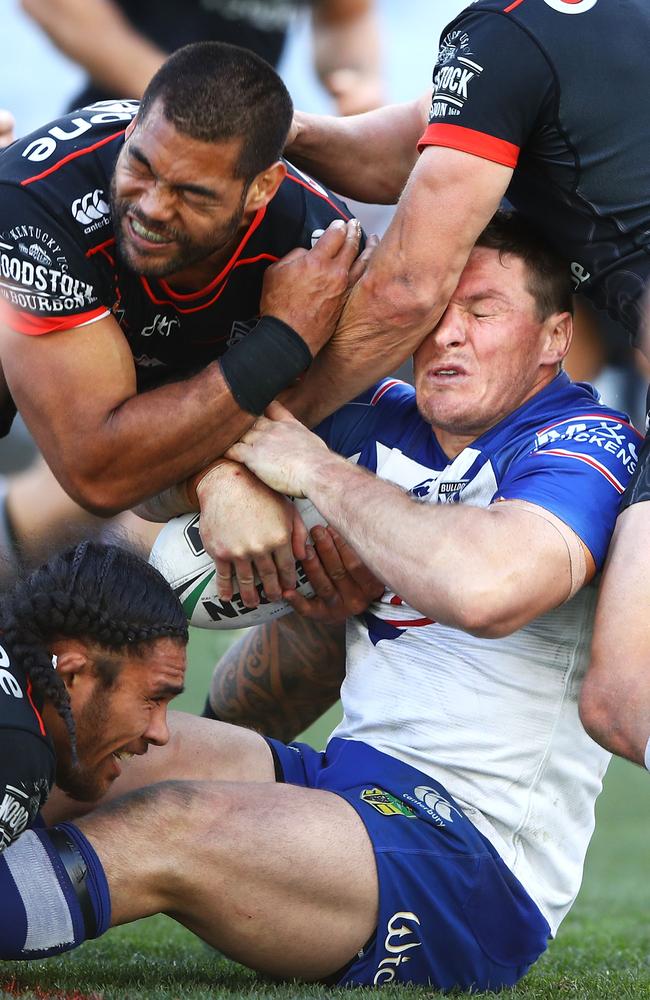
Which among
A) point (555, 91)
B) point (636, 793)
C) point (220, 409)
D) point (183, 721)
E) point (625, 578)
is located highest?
point (555, 91)

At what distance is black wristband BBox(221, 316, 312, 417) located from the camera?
3.60 m

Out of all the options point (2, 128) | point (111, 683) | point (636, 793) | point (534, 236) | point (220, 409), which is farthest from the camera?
point (636, 793)

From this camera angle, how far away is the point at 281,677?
4516mm

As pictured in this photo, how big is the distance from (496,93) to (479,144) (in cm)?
13

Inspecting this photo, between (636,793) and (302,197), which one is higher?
(302,197)

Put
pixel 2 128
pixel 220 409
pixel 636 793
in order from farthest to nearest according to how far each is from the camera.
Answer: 1. pixel 636 793
2. pixel 2 128
3. pixel 220 409

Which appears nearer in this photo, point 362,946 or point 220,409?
point 362,946

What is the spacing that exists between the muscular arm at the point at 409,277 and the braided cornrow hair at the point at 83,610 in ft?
2.45

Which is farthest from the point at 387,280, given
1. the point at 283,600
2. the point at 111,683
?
the point at 111,683

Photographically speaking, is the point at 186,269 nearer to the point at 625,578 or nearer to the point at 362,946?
the point at 625,578

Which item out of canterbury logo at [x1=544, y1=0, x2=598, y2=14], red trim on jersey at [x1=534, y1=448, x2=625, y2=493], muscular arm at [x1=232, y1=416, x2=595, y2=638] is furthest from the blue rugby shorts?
canterbury logo at [x1=544, y1=0, x2=598, y2=14]

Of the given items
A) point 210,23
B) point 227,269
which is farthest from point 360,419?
point 210,23

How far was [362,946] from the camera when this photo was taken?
11.1ft

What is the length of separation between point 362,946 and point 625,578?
42.8 inches
